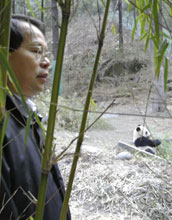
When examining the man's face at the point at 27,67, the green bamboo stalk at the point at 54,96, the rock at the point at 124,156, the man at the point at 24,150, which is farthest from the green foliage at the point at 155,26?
the rock at the point at 124,156

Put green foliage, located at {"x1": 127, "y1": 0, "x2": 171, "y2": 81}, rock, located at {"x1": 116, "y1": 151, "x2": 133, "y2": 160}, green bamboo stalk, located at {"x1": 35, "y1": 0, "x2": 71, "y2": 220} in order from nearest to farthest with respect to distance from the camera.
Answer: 1. green bamboo stalk, located at {"x1": 35, "y1": 0, "x2": 71, "y2": 220}
2. green foliage, located at {"x1": 127, "y1": 0, "x2": 171, "y2": 81}
3. rock, located at {"x1": 116, "y1": 151, "x2": 133, "y2": 160}

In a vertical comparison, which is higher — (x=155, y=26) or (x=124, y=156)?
(x=155, y=26)

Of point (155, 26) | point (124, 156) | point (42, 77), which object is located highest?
point (155, 26)

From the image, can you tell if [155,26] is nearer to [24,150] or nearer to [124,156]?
[24,150]

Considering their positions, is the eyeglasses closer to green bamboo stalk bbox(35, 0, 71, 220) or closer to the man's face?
the man's face

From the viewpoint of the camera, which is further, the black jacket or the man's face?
the man's face

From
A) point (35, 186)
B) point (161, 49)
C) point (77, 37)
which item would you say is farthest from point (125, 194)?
point (77, 37)

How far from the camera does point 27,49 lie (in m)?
1.18

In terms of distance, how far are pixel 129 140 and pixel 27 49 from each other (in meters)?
3.68

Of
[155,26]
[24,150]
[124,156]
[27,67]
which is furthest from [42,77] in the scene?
[124,156]

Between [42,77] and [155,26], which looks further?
[42,77]

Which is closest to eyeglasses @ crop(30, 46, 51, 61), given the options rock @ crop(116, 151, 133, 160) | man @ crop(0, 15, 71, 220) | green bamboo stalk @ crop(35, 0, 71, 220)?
man @ crop(0, 15, 71, 220)

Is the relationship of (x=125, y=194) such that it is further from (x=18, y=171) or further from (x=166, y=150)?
(x=18, y=171)

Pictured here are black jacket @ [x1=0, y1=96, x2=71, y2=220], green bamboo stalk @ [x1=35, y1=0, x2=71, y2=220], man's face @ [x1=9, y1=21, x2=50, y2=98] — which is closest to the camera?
green bamboo stalk @ [x1=35, y1=0, x2=71, y2=220]
